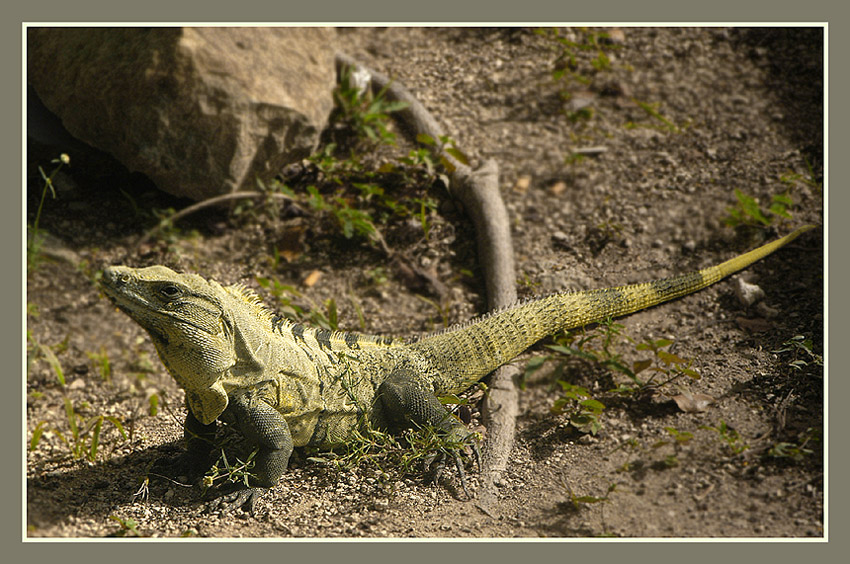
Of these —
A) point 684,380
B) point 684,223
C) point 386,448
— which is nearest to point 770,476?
point 684,380

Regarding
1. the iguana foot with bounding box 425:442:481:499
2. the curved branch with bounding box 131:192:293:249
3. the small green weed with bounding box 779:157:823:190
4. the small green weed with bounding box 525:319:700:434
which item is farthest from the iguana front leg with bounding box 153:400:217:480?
the small green weed with bounding box 779:157:823:190

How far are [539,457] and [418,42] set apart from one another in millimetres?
5269

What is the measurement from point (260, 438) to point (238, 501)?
39 centimetres

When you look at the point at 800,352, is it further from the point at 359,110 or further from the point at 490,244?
the point at 359,110

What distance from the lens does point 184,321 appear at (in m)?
4.12

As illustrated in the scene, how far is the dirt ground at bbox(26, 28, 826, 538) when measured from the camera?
4152mm

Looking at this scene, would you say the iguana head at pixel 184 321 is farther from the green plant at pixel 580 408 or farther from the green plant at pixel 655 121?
the green plant at pixel 655 121

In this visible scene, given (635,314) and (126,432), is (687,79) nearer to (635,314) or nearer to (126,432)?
(635,314)

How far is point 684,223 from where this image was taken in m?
6.14

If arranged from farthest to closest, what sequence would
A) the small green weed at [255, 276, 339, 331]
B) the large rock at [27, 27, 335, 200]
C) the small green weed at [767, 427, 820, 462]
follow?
the large rock at [27, 27, 335, 200] → the small green weed at [255, 276, 339, 331] → the small green weed at [767, 427, 820, 462]

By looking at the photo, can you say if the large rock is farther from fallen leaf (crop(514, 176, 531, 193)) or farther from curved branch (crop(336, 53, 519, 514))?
fallen leaf (crop(514, 176, 531, 193))

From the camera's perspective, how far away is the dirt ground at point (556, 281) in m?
4.15

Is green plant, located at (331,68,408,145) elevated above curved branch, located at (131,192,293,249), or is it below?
above

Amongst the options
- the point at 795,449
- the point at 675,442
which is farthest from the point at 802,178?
the point at 675,442
